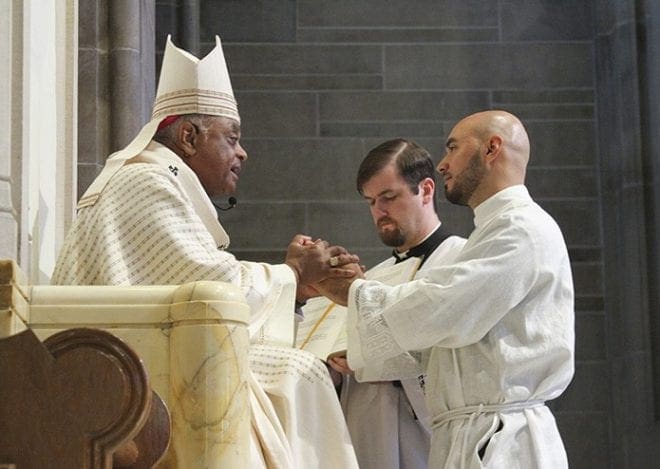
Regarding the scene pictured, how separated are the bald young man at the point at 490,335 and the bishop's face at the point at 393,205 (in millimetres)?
818

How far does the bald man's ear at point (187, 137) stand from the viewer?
5086 mm

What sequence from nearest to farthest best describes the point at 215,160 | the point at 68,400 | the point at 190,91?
the point at 68,400 → the point at 215,160 → the point at 190,91

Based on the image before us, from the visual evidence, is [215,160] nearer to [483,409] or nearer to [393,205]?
[393,205]

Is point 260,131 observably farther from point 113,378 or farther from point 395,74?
point 113,378

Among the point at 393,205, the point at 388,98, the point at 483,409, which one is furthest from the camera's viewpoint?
the point at 388,98

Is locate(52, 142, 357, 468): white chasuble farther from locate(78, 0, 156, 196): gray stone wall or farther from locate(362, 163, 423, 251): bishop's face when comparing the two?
locate(78, 0, 156, 196): gray stone wall

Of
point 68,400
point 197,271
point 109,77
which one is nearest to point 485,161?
point 197,271

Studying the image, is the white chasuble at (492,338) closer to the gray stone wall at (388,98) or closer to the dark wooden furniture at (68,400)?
the dark wooden furniture at (68,400)

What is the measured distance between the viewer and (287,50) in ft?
30.2

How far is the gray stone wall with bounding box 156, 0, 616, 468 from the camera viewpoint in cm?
894

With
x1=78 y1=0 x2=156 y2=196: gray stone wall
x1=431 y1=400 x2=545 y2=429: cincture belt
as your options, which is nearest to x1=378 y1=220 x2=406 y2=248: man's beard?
x1=431 y1=400 x2=545 y2=429: cincture belt

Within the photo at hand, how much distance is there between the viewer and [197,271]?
4.32 meters

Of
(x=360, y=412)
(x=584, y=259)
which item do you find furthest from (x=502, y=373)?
(x=584, y=259)

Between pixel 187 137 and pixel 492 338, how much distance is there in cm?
128
